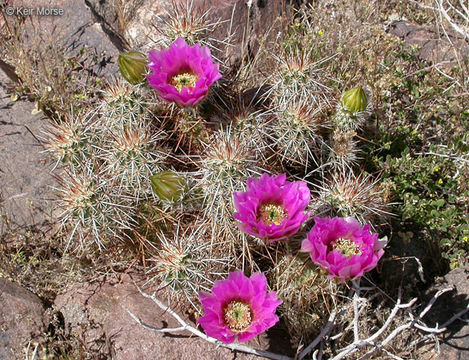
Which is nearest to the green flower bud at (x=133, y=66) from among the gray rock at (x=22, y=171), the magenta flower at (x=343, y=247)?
the gray rock at (x=22, y=171)

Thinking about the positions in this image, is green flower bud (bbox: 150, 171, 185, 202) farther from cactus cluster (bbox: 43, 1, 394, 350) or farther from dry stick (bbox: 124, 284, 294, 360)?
dry stick (bbox: 124, 284, 294, 360)

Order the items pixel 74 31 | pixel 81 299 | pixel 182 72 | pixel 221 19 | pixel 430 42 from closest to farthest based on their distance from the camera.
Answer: pixel 182 72
pixel 81 299
pixel 221 19
pixel 74 31
pixel 430 42

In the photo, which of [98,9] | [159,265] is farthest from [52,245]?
[98,9]

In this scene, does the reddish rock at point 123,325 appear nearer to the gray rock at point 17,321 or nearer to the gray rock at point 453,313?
the gray rock at point 17,321

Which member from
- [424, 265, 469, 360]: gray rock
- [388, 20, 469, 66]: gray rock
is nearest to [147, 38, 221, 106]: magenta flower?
[424, 265, 469, 360]: gray rock

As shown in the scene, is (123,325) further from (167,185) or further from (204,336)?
(167,185)

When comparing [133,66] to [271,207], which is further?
[133,66]

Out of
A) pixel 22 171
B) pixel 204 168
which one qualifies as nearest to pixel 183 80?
pixel 204 168

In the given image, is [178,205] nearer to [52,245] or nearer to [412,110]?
[52,245]
